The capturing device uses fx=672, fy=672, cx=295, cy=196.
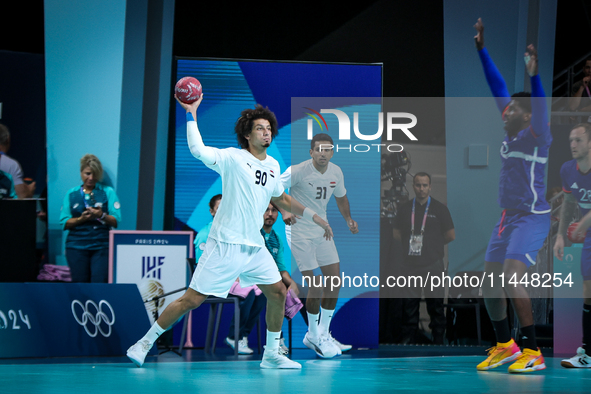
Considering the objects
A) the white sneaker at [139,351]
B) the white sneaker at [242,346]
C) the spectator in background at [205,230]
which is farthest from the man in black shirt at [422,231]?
the white sneaker at [139,351]

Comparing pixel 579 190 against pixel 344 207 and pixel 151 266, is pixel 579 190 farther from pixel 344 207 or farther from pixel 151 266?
pixel 151 266

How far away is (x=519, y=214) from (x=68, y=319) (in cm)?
379

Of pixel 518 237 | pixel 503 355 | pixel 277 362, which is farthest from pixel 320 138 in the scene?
pixel 503 355

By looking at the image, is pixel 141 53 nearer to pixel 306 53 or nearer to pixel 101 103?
pixel 101 103

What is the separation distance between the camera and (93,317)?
577cm

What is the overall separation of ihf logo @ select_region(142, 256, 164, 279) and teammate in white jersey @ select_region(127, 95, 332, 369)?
2234 mm

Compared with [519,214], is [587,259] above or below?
below

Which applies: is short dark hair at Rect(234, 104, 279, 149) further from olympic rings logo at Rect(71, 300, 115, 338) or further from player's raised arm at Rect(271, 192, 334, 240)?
olympic rings logo at Rect(71, 300, 115, 338)

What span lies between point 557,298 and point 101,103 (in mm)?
5368

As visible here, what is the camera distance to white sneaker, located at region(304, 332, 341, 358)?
612 centimetres

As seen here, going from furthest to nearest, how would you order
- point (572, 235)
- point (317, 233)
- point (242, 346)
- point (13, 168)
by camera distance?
point (13, 168) < point (242, 346) < point (317, 233) < point (572, 235)

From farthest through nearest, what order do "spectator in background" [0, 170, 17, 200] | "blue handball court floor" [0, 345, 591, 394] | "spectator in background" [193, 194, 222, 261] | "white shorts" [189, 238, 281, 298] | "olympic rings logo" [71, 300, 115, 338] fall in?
1. "spectator in background" [0, 170, 17, 200]
2. "spectator in background" [193, 194, 222, 261]
3. "olympic rings logo" [71, 300, 115, 338]
4. "white shorts" [189, 238, 281, 298]
5. "blue handball court floor" [0, 345, 591, 394]

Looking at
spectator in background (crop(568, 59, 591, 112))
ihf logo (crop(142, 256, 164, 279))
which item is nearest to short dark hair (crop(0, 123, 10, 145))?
ihf logo (crop(142, 256, 164, 279))

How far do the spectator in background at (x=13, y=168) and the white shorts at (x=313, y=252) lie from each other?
327 cm
